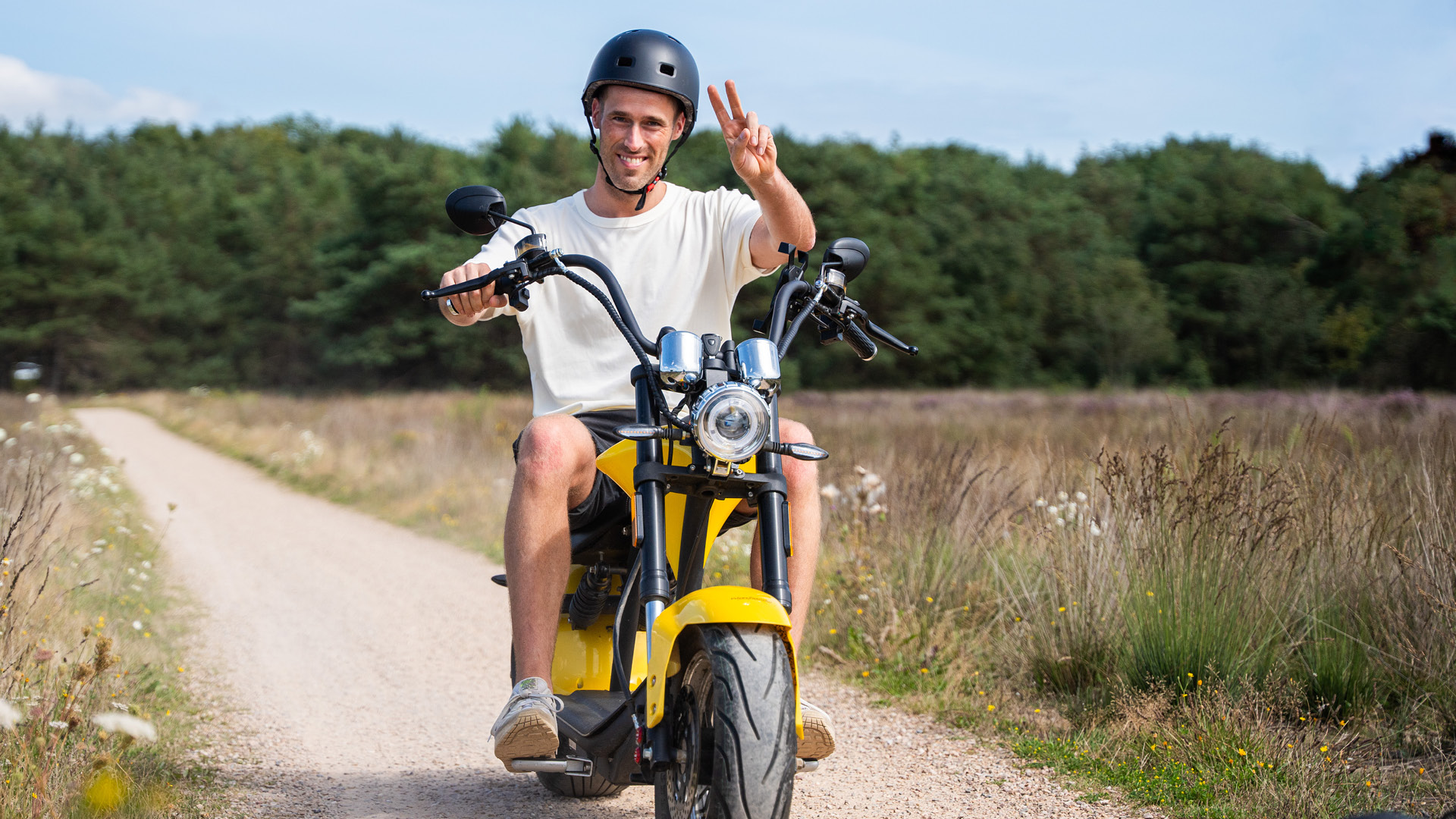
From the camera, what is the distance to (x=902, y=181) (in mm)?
53812

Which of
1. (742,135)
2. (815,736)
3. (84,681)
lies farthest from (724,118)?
(84,681)

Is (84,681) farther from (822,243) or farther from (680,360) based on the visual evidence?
(822,243)

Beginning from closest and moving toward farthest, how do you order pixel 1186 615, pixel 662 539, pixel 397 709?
pixel 662 539
pixel 1186 615
pixel 397 709

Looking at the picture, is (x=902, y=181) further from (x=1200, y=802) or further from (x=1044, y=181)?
(x=1200, y=802)

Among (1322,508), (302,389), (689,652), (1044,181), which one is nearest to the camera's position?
(689,652)

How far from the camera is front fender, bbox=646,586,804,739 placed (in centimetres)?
218

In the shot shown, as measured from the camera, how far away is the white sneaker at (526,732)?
8.59 feet

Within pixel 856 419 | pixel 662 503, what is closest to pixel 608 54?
pixel 662 503

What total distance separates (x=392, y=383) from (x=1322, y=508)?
145 feet

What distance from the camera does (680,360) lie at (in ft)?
7.47

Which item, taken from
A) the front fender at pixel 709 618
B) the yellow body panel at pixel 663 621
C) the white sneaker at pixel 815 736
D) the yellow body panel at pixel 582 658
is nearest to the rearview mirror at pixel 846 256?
the yellow body panel at pixel 663 621

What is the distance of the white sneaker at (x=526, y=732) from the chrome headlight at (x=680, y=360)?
86 centimetres

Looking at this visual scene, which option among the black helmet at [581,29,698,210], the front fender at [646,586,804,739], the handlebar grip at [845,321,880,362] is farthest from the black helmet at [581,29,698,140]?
the front fender at [646,586,804,739]

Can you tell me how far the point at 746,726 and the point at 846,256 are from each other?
3.95ft
